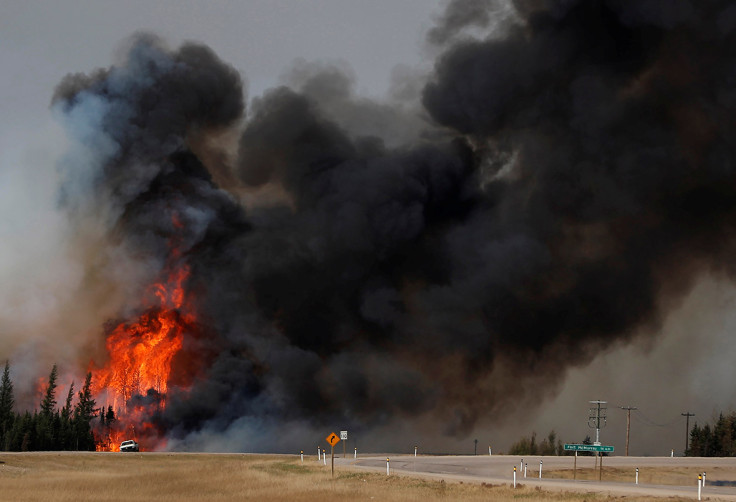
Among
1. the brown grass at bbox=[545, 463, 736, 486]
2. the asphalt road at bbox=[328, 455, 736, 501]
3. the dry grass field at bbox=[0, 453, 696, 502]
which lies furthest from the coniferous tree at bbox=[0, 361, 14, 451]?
the brown grass at bbox=[545, 463, 736, 486]

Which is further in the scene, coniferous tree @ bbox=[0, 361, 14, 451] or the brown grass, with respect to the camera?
coniferous tree @ bbox=[0, 361, 14, 451]

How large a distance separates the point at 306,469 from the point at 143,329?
66.5m

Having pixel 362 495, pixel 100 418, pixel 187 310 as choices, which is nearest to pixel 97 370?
pixel 100 418

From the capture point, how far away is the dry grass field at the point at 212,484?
53812 mm

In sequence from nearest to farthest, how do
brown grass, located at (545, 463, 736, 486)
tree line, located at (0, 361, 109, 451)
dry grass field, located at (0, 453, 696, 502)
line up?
dry grass field, located at (0, 453, 696, 502)
brown grass, located at (545, 463, 736, 486)
tree line, located at (0, 361, 109, 451)

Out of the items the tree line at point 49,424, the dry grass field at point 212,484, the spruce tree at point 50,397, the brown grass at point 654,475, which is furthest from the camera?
the spruce tree at point 50,397

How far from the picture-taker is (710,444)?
146m

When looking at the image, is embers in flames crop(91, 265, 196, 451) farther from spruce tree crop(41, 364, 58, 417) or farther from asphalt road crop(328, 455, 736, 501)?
asphalt road crop(328, 455, 736, 501)

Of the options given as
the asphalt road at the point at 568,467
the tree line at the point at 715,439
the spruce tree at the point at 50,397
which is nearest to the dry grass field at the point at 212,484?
the asphalt road at the point at 568,467

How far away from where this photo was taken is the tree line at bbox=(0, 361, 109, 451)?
120 m

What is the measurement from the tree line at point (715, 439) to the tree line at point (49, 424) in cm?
9753

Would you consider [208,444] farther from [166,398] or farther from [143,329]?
[143,329]

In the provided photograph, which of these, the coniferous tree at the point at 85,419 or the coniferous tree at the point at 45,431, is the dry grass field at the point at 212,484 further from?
the coniferous tree at the point at 85,419

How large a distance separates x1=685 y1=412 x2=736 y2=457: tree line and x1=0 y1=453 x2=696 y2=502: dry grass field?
85568mm
